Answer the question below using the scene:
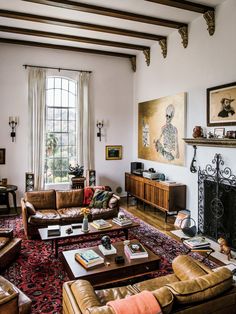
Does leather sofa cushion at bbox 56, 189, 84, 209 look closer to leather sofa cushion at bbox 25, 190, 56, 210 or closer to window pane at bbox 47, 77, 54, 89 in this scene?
leather sofa cushion at bbox 25, 190, 56, 210

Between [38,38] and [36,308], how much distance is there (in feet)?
20.2

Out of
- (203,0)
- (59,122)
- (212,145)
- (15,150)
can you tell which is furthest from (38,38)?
(212,145)

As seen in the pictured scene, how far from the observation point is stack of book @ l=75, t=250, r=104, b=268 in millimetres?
3241

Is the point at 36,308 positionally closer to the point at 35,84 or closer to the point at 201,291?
the point at 201,291

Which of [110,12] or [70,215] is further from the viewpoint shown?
[70,215]

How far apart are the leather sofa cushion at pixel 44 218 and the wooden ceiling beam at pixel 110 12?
152 inches

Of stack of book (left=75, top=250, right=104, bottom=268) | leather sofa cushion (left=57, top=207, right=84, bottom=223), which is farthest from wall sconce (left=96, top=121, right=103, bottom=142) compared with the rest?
stack of book (left=75, top=250, right=104, bottom=268)

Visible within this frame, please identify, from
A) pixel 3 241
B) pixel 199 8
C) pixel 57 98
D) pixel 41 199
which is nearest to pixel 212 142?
pixel 199 8

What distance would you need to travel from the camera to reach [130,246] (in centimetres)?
364

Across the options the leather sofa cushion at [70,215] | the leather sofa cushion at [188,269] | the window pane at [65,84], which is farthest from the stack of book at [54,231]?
the window pane at [65,84]

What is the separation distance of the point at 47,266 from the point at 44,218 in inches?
48.2

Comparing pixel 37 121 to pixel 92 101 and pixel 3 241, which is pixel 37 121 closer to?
pixel 92 101

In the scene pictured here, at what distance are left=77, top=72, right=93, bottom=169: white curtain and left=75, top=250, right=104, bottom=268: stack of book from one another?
15.2 ft

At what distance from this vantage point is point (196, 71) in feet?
18.8
